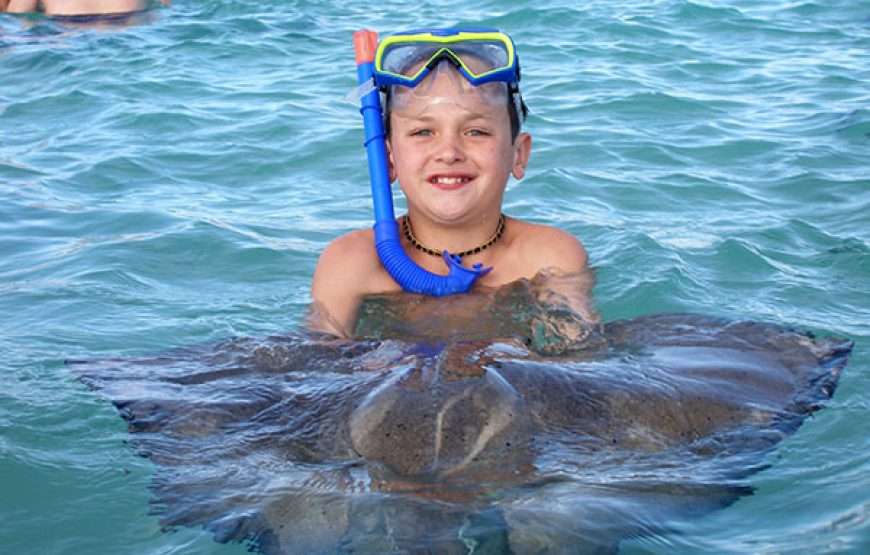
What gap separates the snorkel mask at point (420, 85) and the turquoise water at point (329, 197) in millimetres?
925

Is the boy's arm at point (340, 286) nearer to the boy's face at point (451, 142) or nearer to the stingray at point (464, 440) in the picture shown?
the boy's face at point (451, 142)

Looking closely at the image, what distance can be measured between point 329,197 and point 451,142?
313cm

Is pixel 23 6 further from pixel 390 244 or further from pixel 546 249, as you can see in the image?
pixel 546 249

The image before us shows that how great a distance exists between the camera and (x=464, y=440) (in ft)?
10.5

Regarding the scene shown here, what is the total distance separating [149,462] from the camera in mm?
3711

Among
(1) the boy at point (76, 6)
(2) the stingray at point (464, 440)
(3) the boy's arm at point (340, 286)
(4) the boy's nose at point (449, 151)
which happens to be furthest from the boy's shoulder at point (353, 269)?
(1) the boy at point (76, 6)

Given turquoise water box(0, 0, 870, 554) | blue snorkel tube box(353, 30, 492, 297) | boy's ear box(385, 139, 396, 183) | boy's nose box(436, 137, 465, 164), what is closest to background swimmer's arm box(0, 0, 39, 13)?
turquoise water box(0, 0, 870, 554)

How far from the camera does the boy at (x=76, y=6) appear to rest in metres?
14.3

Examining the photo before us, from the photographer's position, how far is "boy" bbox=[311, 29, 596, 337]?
4984 millimetres

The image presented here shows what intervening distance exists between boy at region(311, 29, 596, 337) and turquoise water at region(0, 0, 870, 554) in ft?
2.26

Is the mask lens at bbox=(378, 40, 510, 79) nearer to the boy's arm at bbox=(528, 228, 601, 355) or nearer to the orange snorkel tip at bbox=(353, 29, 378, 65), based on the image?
the orange snorkel tip at bbox=(353, 29, 378, 65)

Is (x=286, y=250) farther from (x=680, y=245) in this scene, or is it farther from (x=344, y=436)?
(x=344, y=436)

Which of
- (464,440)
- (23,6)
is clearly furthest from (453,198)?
(23,6)

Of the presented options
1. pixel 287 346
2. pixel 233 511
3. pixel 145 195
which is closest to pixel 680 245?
pixel 287 346
